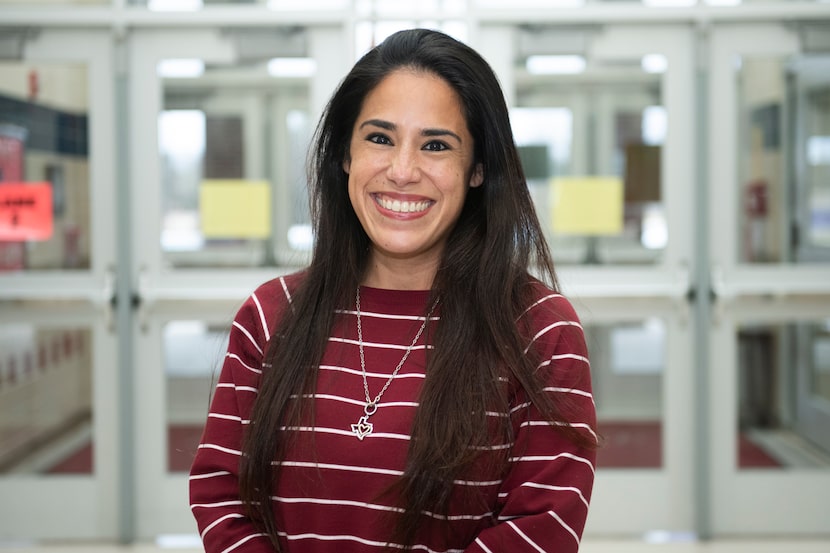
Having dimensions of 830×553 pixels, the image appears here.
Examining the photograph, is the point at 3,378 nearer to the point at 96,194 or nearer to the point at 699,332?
the point at 96,194

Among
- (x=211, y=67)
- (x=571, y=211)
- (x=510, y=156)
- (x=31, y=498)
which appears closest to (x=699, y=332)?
(x=571, y=211)

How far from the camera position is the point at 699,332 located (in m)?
3.76

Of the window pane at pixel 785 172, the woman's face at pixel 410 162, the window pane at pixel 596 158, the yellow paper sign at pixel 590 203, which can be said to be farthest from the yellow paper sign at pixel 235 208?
the woman's face at pixel 410 162

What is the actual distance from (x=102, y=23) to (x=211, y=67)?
1.50 feet

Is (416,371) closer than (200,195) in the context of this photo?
Yes

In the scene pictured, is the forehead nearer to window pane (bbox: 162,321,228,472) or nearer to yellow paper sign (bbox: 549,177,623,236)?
yellow paper sign (bbox: 549,177,623,236)

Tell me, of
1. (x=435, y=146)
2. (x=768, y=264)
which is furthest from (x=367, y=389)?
(x=768, y=264)

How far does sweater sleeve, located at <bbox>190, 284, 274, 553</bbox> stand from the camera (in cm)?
141

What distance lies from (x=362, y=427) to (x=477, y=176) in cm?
45

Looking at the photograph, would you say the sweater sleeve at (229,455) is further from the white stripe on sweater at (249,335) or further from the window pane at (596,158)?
the window pane at (596,158)

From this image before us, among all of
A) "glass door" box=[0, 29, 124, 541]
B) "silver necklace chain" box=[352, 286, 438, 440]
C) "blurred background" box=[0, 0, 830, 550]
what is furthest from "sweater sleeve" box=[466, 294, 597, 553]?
"glass door" box=[0, 29, 124, 541]

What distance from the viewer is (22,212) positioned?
12.3 ft

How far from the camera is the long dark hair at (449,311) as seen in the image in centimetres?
136

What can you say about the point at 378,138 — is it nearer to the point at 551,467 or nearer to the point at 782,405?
the point at 551,467
